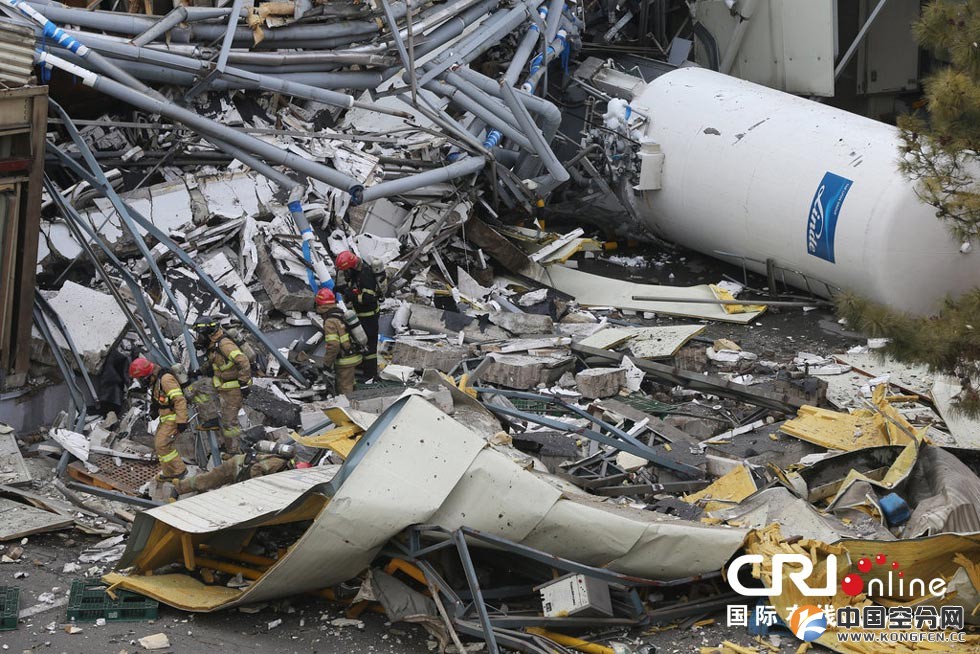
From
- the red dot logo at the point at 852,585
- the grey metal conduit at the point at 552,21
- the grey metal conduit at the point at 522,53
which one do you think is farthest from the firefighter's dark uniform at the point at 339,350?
the grey metal conduit at the point at 552,21

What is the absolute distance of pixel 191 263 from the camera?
10086 mm

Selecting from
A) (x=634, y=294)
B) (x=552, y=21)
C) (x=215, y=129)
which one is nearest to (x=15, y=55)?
(x=215, y=129)

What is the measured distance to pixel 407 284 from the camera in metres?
12.4

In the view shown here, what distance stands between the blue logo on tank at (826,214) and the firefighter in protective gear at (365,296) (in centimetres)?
420

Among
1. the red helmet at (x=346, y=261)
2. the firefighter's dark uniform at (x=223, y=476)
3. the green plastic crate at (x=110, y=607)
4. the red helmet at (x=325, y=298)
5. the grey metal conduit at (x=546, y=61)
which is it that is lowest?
the green plastic crate at (x=110, y=607)

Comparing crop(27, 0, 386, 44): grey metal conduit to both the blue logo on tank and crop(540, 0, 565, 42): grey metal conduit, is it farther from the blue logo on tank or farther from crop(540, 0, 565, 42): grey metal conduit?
the blue logo on tank

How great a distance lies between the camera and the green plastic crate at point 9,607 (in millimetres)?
6637

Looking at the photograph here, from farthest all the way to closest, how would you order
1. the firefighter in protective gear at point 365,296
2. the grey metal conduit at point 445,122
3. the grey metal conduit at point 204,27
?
the grey metal conduit at point 445,122, the grey metal conduit at point 204,27, the firefighter in protective gear at point 365,296

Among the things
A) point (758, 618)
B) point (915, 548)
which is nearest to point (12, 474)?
point (758, 618)

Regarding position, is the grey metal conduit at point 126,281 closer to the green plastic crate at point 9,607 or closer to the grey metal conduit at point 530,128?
the green plastic crate at point 9,607

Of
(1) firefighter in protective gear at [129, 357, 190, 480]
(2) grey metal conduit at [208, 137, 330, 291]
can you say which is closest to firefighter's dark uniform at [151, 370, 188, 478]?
(1) firefighter in protective gear at [129, 357, 190, 480]

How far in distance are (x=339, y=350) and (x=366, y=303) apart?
629 mm

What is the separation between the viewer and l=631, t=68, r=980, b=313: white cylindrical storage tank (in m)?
10.6

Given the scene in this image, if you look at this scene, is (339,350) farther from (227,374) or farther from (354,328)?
(227,374)
